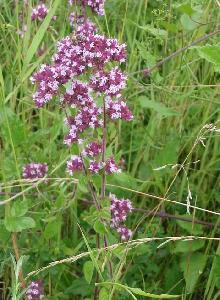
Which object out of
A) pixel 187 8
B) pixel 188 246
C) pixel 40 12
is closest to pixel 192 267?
pixel 188 246

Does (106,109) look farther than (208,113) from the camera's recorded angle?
No

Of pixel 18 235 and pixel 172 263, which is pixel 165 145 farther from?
pixel 18 235

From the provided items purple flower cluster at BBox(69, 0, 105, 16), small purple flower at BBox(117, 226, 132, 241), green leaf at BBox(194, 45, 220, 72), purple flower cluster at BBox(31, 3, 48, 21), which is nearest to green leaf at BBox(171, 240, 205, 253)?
small purple flower at BBox(117, 226, 132, 241)

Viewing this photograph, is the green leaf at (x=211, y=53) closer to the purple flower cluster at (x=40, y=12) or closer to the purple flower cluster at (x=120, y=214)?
the purple flower cluster at (x=120, y=214)

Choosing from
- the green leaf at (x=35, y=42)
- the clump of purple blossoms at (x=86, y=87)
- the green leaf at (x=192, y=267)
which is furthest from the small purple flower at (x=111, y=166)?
the green leaf at (x=192, y=267)

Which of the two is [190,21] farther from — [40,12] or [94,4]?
[40,12]

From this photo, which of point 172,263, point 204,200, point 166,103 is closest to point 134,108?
point 166,103
